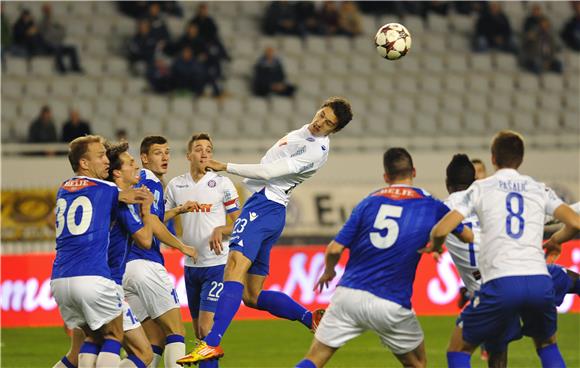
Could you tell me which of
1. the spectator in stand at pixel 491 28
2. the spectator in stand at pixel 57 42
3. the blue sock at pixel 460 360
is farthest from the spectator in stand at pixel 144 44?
the blue sock at pixel 460 360

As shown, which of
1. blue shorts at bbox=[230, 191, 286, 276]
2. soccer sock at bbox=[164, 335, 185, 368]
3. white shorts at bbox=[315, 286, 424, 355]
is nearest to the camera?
white shorts at bbox=[315, 286, 424, 355]

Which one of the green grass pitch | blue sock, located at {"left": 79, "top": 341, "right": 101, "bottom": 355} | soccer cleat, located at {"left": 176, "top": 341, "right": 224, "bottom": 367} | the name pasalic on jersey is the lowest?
the green grass pitch

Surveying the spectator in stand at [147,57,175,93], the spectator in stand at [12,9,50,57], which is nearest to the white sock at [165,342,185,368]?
the spectator in stand at [147,57,175,93]

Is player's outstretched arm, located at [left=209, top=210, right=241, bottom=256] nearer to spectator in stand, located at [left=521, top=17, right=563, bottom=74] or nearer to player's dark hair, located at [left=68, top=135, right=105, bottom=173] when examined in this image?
player's dark hair, located at [left=68, top=135, right=105, bottom=173]

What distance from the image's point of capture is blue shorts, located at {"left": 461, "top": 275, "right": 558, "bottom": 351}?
22.5 feet

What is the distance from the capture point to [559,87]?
71.4ft

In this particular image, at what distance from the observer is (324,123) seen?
29.3 feet

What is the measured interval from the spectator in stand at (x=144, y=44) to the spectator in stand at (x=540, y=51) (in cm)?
718

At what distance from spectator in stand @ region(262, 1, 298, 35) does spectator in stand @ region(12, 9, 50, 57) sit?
13.9 ft

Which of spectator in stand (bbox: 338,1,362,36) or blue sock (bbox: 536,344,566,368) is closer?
blue sock (bbox: 536,344,566,368)

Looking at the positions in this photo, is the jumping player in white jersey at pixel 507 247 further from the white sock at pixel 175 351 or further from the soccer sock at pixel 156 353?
the soccer sock at pixel 156 353

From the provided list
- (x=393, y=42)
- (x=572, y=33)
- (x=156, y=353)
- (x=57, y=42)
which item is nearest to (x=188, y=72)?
(x=57, y=42)

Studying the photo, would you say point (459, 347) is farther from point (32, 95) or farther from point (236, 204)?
point (32, 95)

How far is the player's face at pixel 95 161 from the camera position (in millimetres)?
7699
